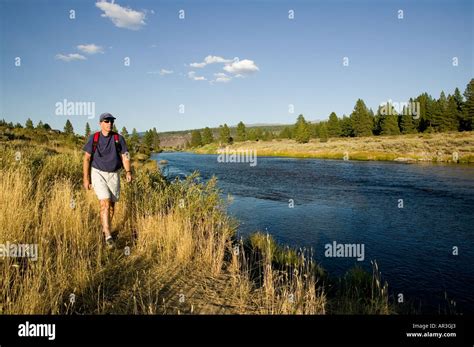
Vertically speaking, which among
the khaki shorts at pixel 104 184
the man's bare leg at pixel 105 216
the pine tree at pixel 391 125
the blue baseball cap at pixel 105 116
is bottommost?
the man's bare leg at pixel 105 216

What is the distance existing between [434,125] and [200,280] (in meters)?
73.3

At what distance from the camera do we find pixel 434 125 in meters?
66.0

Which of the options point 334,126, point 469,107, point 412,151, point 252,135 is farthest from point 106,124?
point 252,135

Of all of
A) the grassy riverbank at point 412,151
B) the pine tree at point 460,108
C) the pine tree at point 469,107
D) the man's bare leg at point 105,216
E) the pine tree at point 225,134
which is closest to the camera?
the man's bare leg at point 105,216

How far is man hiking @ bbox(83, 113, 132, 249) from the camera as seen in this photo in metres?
6.40

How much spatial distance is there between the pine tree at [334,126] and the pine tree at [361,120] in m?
5.03

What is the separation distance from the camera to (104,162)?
6465mm

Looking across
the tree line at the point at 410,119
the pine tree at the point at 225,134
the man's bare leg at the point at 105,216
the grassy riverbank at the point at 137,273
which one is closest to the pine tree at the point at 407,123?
the tree line at the point at 410,119

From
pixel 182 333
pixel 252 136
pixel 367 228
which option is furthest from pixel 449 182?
pixel 252 136

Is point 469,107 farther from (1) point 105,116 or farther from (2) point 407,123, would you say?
(1) point 105,116

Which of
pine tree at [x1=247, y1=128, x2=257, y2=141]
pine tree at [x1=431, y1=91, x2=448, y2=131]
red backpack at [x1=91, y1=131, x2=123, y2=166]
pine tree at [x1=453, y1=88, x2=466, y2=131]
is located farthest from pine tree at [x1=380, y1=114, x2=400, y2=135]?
red backpack at [x1=91, y1=131, x2=123, y2=166]

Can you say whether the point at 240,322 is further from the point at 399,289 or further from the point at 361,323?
the point at 399,289

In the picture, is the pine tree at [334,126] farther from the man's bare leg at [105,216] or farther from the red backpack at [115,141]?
the man's bare leg at [105,216]

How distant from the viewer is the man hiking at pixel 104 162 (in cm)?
640
